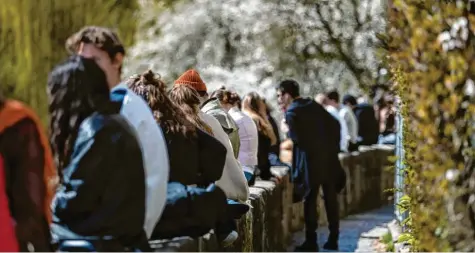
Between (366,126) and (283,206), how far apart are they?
7255 mm

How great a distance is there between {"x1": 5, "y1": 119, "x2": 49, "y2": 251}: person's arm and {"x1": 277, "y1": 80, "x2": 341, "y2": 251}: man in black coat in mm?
7631

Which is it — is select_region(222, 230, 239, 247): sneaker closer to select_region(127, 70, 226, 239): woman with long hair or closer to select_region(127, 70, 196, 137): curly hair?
select_region(127, 70, 226, 239): woman with long hair

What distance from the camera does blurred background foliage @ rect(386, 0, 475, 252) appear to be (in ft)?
17.3

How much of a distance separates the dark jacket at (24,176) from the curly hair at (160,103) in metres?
1.59

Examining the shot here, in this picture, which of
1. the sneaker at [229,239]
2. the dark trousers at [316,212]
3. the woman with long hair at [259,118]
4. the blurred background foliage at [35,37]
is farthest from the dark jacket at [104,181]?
the dark trousers at [316,212]

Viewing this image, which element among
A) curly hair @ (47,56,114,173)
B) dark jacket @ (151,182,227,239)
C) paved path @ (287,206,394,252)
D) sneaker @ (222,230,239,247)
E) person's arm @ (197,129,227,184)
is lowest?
paved path @ (287,206,394,252)

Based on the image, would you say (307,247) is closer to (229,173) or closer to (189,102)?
(229,173)

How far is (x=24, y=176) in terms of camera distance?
15.3ft

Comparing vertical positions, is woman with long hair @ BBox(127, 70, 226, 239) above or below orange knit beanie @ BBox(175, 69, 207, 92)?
below

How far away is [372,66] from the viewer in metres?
28.2

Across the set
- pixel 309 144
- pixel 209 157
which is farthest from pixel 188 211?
pixel 309 144

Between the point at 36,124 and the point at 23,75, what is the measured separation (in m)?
3.91

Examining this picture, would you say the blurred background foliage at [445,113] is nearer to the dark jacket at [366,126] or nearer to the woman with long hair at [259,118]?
the woman with long hair at [259,118]

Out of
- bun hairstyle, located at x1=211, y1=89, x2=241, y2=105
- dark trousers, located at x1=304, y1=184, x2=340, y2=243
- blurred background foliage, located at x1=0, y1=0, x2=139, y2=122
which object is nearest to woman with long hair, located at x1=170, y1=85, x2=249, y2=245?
blurred background foliage, located at x1=0, y1=0, x2=139, y2=122
